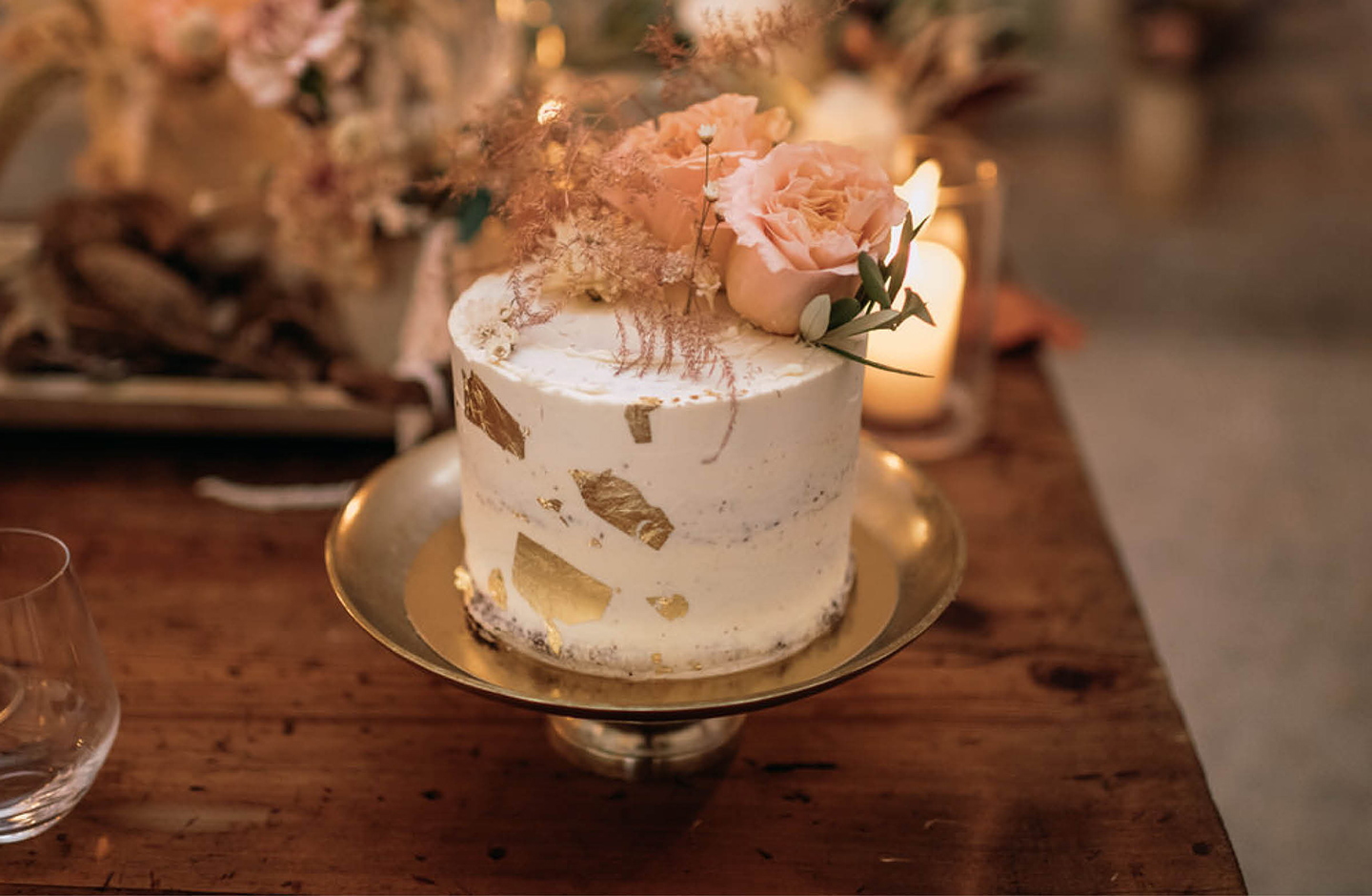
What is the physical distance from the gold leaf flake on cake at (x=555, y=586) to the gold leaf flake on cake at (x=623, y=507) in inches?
1.9

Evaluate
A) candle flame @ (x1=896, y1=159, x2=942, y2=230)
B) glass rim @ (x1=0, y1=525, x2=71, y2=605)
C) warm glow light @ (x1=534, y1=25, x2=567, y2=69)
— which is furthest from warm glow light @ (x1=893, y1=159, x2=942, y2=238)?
glass rim @ (x1=0, y1=525, x2=71, y2=605)

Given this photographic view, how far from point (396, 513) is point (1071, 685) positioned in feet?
1.91

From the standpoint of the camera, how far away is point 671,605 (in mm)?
763

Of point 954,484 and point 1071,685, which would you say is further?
point 954,484

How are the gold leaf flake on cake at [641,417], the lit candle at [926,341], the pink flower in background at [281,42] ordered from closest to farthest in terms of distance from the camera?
the gold leaf flake on cake at [641,417] → the pink flower in background at [281,42] → the lit candle at [926,341]

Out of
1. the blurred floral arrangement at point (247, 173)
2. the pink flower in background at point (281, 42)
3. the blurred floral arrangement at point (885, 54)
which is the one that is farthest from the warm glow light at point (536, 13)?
the pink flower in background at point (281, 42)

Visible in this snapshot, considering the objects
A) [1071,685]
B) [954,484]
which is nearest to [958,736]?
[1071,685]

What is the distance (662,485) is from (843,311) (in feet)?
0.51

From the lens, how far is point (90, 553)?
3.73ft

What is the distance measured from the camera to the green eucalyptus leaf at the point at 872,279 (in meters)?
0.70

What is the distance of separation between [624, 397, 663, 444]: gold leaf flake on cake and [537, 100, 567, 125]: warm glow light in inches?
7.9

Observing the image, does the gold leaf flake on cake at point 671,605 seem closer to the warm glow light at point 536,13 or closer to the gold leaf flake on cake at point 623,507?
the gold leaf flake on cake at point 623,507

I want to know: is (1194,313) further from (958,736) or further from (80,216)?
(80,216)

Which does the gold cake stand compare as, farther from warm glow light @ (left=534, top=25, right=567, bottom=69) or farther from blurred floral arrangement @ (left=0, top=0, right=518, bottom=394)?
warm glow light @ (left=534, top=25, right=567, bottom=69)
